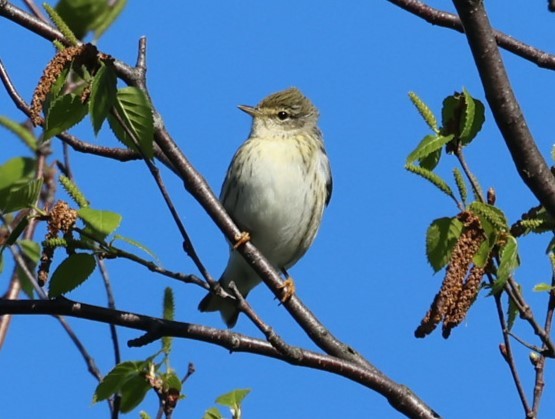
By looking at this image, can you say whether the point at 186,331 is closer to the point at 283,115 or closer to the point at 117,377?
Result: the point at 117,377

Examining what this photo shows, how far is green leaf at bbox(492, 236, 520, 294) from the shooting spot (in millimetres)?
2631

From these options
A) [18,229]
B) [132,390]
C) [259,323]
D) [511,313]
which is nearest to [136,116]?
[18,229]

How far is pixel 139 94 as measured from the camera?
2.64m

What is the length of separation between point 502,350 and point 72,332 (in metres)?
1.75

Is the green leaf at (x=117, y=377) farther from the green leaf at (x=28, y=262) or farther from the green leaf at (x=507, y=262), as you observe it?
the green leaf at (x=507, y=262)

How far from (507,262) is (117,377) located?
1.33 meters

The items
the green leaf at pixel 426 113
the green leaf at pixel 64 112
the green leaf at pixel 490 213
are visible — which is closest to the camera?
the green leaf at pixel 64 112

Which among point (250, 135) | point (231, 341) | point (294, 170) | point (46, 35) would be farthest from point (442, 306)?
point (250, 135)

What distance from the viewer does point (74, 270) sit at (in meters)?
2.84

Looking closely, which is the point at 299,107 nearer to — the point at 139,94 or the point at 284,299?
the point at 284,299

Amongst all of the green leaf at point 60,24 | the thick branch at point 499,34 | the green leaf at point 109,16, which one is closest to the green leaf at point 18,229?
the green leaf at point 60,24

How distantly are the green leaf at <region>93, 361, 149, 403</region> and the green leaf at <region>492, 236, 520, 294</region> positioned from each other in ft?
3.95

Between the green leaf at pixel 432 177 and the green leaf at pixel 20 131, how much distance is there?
5.47 ft

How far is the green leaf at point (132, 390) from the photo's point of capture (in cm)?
309
